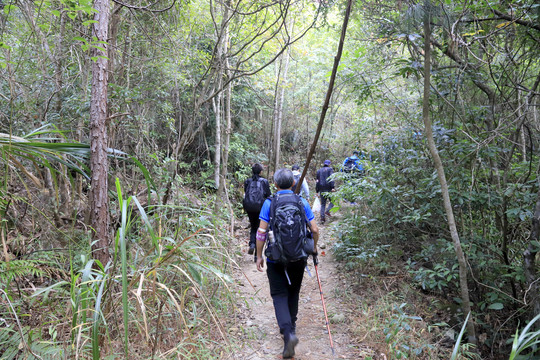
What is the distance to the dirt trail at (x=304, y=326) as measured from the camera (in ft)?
11.8

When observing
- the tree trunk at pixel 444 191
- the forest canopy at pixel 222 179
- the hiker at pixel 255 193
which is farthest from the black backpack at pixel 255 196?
the tree trunk at pixel 444 191

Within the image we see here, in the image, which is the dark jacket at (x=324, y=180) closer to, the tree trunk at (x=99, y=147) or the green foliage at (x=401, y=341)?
the green foliage at (x=401, y=341)

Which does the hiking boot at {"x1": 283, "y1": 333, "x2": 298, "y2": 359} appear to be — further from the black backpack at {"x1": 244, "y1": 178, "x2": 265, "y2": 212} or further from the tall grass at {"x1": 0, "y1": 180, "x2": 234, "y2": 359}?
the black backpack at {"x1": 244, "y1": 178, "x2": 265, "y2": 212}

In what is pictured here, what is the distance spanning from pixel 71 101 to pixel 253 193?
3479 millimetres

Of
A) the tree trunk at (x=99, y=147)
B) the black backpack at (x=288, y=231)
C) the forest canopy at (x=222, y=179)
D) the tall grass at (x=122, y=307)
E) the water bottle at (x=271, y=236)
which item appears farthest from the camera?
the water bottle at (x=271, y=236)

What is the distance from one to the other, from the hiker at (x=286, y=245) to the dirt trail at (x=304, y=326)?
333 mm

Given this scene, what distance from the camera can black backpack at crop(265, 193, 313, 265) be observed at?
3328 millimetres

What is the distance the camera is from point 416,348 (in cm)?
343

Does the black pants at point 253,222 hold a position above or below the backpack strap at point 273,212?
below

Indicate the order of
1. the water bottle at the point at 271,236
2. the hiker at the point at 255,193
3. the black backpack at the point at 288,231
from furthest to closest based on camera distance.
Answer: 1. the hiker at the point at 255,193
2. the water bottle at the point at 271,236
3. the black backpack at the point at 288,231

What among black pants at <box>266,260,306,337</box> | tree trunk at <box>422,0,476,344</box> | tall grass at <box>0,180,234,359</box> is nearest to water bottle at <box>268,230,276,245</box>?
black pants at <box>266,260,306,337</box>

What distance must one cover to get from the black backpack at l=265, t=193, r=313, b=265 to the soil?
51 centimetres

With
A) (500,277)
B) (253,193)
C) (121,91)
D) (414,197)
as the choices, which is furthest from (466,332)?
(121,91)

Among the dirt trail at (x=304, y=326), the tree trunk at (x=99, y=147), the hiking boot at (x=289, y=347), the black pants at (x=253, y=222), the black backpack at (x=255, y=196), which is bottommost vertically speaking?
the dirt trail at (x=304, y=326)
